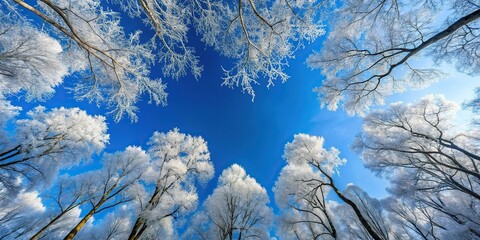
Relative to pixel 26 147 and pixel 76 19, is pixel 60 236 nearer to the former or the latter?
pixel 26 147

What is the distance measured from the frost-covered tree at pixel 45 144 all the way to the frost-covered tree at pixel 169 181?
325 centimetres

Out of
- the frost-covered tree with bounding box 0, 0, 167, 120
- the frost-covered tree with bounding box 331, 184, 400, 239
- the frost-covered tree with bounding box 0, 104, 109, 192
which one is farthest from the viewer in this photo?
the frost-covered tree with bounding box 331, 184, 400, 239

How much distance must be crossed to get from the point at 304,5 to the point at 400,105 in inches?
357

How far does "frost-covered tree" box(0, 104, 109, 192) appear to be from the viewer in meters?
6.61

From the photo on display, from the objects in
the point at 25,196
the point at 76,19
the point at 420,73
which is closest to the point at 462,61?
the point at 420,73

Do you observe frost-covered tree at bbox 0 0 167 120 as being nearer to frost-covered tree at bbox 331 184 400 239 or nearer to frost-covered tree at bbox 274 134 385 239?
frost-covered tree at bbox 274 134 385 239

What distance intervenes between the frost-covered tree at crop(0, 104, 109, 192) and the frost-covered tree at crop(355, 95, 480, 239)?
50.2 ft

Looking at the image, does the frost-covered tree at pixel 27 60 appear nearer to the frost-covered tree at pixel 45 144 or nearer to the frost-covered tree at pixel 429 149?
the frost-covered tree at pixel 45 144

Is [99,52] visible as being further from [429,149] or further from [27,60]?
[429,149]

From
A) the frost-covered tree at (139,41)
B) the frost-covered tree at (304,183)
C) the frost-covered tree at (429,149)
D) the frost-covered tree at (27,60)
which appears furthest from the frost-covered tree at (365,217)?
the frost-covered tree at (27,60)

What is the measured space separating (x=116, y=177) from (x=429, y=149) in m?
18.0

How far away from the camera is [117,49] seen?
3.50 metres

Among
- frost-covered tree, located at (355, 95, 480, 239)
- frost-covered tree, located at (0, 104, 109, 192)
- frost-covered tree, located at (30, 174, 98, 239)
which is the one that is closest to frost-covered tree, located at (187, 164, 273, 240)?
frost-covered tree, located at (30, 174, 98, 239)

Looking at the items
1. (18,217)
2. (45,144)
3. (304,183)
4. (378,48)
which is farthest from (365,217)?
(18,217)
